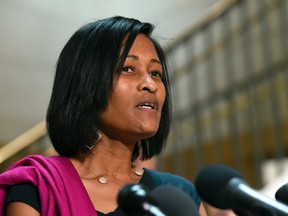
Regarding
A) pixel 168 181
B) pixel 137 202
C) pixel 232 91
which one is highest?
pixel 137 202

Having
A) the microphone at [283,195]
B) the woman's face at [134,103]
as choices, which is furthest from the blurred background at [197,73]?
the microphone at [283,195]

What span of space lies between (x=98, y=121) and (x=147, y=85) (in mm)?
176

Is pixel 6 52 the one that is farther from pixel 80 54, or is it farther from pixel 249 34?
pixel 80 54

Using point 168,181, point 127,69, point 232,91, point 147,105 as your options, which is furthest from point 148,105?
point 232,91

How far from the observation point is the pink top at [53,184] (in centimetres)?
164

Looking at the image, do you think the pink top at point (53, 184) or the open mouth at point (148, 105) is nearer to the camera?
the pink top at point (53, 184)

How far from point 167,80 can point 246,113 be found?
142 inches

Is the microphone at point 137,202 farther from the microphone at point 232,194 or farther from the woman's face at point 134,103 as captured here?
the woman's face at point 134,103

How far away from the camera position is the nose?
179 cm

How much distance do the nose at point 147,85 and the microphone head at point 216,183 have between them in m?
0.57

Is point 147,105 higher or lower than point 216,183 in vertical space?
lower

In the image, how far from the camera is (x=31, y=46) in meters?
5.84

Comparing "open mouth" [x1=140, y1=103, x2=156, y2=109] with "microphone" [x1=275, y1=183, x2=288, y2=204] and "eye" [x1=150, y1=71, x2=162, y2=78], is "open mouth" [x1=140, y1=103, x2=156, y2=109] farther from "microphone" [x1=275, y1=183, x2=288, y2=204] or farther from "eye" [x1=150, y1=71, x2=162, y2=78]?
"microphone" [x1=275, y1=183, x2=288, y2=204]

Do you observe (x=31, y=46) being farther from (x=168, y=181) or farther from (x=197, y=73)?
(x=168, y=181)
